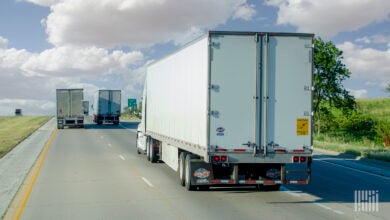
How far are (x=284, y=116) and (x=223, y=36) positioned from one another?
2.41 metres

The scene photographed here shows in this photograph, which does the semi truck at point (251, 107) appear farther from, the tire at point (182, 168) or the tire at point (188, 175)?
the tire at point (182, 168)

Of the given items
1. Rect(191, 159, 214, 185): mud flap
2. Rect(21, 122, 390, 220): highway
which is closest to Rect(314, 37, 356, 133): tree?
Rect(21, 122, 390, 220): highway

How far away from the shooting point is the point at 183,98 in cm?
1423

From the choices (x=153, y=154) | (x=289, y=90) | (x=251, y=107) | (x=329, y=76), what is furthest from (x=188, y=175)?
(x=329, y=76)

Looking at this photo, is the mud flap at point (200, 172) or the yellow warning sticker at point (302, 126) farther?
the mud flap at point (200, 172)

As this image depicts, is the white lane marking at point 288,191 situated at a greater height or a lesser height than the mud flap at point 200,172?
lesser

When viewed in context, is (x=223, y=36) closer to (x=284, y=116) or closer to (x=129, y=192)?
(x=284, y=116)

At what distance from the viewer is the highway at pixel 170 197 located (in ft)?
33.8

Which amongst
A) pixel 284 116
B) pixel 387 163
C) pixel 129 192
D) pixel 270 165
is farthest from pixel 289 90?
pixel 387 163

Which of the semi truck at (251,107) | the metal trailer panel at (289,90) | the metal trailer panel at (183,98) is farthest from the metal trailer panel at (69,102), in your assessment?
the metal trailer panel at (289,90)

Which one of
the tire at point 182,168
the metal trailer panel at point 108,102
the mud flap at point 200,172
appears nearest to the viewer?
the mud flap at point 200,172

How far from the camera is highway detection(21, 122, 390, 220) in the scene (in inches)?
405

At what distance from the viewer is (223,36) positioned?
11922 millimetres

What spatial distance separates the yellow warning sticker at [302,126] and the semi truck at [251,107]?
0.08 ft
